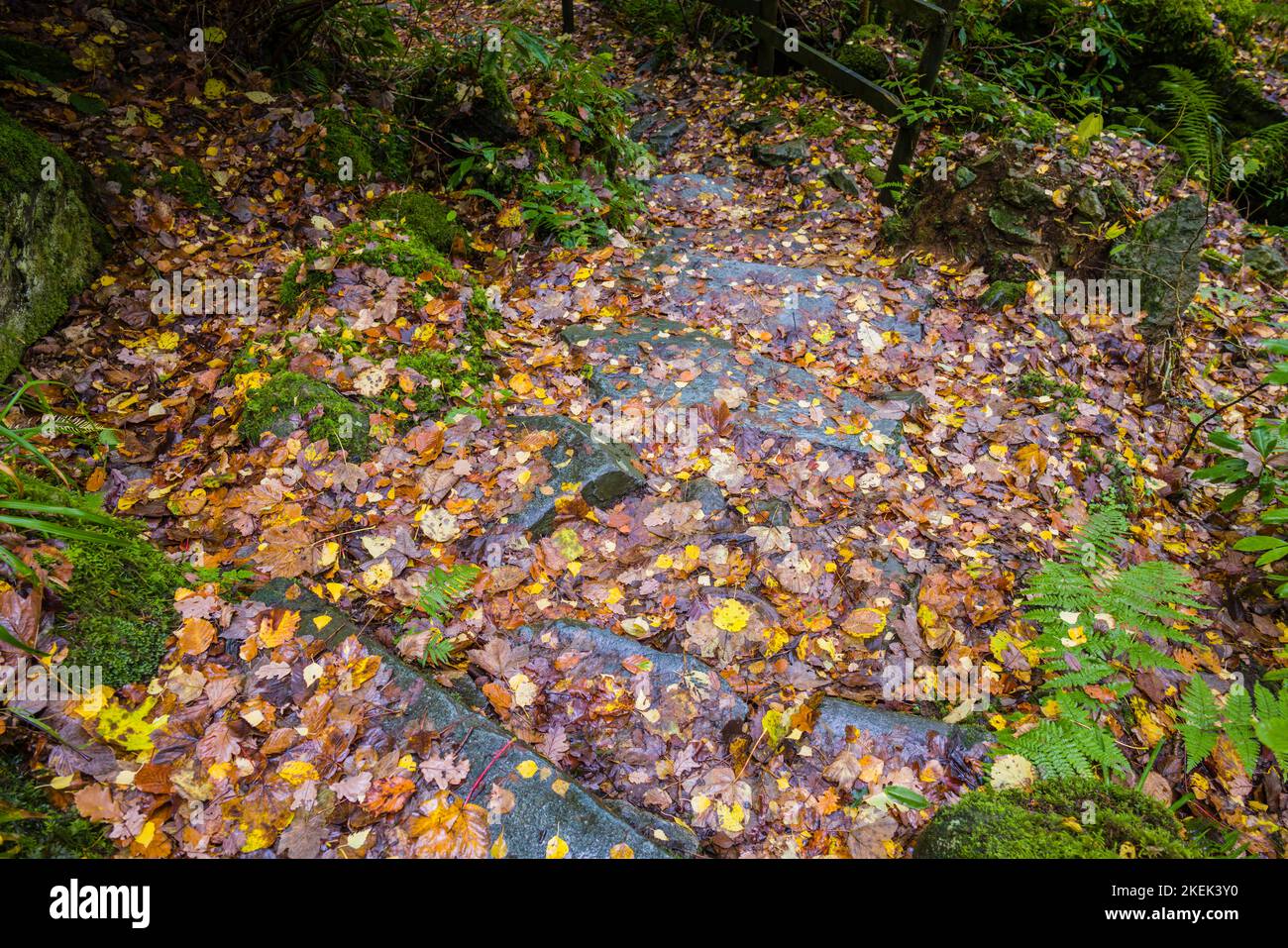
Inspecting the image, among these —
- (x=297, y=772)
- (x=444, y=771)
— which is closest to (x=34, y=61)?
(x=297, y=772)

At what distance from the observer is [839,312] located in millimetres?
4918

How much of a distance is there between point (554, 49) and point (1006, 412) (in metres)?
5.10

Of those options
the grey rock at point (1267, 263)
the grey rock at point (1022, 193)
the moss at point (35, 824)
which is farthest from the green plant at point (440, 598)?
the grey rock at point (1267, 263)

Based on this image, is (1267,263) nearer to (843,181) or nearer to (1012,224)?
(1012,224)

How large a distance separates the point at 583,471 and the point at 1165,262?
4580 millimetres

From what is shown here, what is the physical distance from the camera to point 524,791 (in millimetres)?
2260

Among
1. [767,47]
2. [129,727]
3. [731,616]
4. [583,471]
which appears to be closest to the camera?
[129,727]

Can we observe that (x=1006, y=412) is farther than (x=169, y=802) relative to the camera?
Yes

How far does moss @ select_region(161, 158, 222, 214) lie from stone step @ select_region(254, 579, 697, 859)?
3647 mm

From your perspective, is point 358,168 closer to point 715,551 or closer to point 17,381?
point 17,381

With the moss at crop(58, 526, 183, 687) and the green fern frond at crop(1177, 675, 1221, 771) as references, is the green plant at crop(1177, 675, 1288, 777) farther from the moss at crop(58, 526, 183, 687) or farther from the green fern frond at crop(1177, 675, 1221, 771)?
the moss at crop(58, 526, 183, 687)

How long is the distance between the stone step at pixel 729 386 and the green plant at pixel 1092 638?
119cm

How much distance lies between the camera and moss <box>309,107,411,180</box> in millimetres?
5081
